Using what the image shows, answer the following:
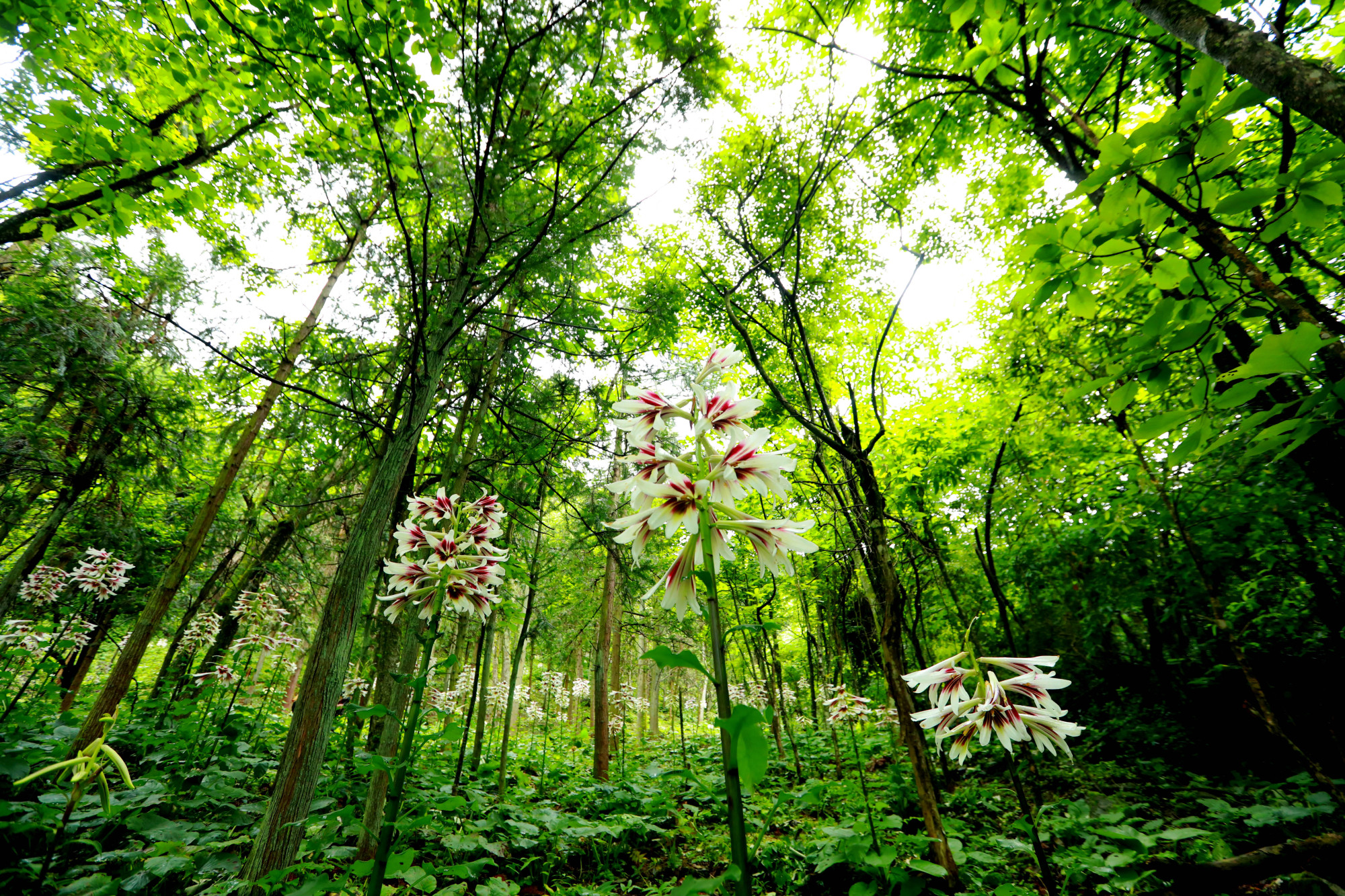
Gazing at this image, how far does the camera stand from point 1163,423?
1.36m

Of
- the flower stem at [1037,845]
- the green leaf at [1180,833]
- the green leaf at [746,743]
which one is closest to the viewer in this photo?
the green leaf at [746,743]

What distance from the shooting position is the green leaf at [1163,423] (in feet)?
4.28

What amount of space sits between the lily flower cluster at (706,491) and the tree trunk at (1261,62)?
5.16ft

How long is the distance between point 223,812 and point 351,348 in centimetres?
393

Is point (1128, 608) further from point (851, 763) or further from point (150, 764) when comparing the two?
point (150, 764)

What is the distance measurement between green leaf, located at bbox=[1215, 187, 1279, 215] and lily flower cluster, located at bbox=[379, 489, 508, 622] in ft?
8.27

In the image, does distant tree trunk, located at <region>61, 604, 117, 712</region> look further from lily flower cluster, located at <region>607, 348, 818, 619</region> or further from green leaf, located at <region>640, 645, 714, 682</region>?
green leaf, located at <region>640, 645, 714, 682</region>

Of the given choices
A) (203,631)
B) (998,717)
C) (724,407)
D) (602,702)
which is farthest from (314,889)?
(602,702)

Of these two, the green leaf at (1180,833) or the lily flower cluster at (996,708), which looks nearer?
the lily flower cluster at (996,708)

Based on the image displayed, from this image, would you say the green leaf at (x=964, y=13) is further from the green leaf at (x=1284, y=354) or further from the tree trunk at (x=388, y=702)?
the tree trunk at (x=388, y=702)

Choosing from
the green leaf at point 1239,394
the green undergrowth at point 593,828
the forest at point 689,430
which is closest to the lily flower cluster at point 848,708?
the forest at point 689,430

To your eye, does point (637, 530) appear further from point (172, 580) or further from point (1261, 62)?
point (172, 580)

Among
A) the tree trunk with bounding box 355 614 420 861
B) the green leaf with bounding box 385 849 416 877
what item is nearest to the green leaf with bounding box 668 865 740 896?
the green leaf with bounding box 385 849 416 877

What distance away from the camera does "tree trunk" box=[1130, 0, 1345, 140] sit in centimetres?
134
